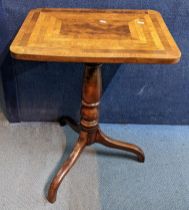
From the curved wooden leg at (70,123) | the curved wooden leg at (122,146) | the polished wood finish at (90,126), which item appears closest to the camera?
the polished wood finish at (90,126)

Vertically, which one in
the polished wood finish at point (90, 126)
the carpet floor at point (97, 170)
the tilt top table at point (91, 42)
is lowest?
the carpet floor at point (97, 170)

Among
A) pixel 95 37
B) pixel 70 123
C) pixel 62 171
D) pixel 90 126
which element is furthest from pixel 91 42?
pixel 70 123

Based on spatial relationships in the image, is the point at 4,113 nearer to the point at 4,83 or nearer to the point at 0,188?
the point at 4,83

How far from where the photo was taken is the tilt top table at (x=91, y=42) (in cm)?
69

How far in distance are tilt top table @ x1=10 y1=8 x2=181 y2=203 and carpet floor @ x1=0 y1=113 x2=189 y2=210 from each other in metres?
0.11

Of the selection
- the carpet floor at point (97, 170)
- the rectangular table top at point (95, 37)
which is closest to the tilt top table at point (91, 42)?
the rectangular table top at point (95, 37)

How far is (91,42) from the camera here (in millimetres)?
755

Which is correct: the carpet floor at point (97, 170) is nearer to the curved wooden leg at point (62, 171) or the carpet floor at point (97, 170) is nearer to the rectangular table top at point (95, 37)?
the curved wooden leg at point (62, 171)

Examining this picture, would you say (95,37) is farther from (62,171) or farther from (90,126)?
(62,171)

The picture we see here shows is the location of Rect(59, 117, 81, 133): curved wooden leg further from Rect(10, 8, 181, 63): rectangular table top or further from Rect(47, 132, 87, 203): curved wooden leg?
Rect(10, 8, 181, 63): rectangular table top

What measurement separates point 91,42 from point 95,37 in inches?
Result: 1.8

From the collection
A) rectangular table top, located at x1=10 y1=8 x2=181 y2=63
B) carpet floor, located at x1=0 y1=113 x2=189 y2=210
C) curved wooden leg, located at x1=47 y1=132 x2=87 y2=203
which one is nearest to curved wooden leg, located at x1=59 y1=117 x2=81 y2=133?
carpet floor, located at x1=0 y1=113 x2=189 y2=210

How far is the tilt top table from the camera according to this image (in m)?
0.69

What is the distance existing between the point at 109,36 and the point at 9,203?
0.76 meters
